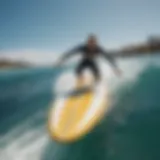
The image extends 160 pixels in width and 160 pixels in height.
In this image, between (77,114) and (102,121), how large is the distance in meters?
0.11

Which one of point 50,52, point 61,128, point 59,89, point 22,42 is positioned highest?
point 22,42

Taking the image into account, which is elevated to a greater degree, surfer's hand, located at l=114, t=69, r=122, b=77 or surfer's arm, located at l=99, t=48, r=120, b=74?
Answer: surfer's arm, located at l=99, t=48, r=120, b=74

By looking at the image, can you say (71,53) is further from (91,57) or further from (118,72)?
(118,72)

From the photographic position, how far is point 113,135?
173cm


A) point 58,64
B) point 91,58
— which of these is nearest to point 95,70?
point 91,58

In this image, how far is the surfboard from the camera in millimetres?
1746

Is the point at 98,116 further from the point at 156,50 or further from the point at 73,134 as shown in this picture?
the point at 156,50

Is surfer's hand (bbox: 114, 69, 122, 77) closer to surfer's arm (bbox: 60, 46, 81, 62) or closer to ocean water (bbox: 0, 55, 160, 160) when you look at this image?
ocean water (bbox: 0, 55, 160, 160)

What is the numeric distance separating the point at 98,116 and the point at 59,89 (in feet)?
0.71

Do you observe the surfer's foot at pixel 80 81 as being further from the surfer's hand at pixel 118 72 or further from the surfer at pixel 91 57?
the surfer's hand at pixel 118 72

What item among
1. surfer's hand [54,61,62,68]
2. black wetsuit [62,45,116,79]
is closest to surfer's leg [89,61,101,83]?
black wetsuit [62,45,116,79]

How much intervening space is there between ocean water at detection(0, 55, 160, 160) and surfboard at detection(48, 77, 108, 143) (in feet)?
0.09

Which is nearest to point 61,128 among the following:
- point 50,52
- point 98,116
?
point 98,116

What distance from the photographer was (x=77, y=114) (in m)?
1.77
